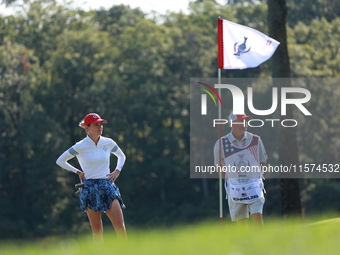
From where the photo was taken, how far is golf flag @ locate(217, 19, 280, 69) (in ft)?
41.9

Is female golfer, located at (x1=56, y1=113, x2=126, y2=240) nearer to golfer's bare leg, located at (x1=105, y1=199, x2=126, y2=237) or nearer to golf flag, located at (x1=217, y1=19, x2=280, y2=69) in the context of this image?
golfer's bare leg, located at (x1=105, y1=199, x2=126, y2=237)

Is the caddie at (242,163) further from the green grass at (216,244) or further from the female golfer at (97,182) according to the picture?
the green grass at (216,244)

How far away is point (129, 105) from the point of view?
5106 cm

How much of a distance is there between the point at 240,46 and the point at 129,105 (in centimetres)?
3839

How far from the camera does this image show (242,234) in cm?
482

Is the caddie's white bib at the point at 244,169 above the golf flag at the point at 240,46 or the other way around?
the other way around

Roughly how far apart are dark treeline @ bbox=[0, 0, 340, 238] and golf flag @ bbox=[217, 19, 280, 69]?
103 ft

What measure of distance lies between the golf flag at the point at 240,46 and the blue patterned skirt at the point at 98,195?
14.5ft

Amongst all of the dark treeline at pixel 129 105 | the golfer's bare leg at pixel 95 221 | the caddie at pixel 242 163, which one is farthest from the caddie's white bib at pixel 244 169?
the dark treeline at pixel 129 105

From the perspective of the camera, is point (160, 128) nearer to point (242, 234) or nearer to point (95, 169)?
point (95, 169)

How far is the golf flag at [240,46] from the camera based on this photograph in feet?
41.9

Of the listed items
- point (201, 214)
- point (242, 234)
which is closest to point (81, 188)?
point (242, 234)

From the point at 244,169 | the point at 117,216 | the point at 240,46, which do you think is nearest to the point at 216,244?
the point at 117,216

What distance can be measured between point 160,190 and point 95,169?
138ft
